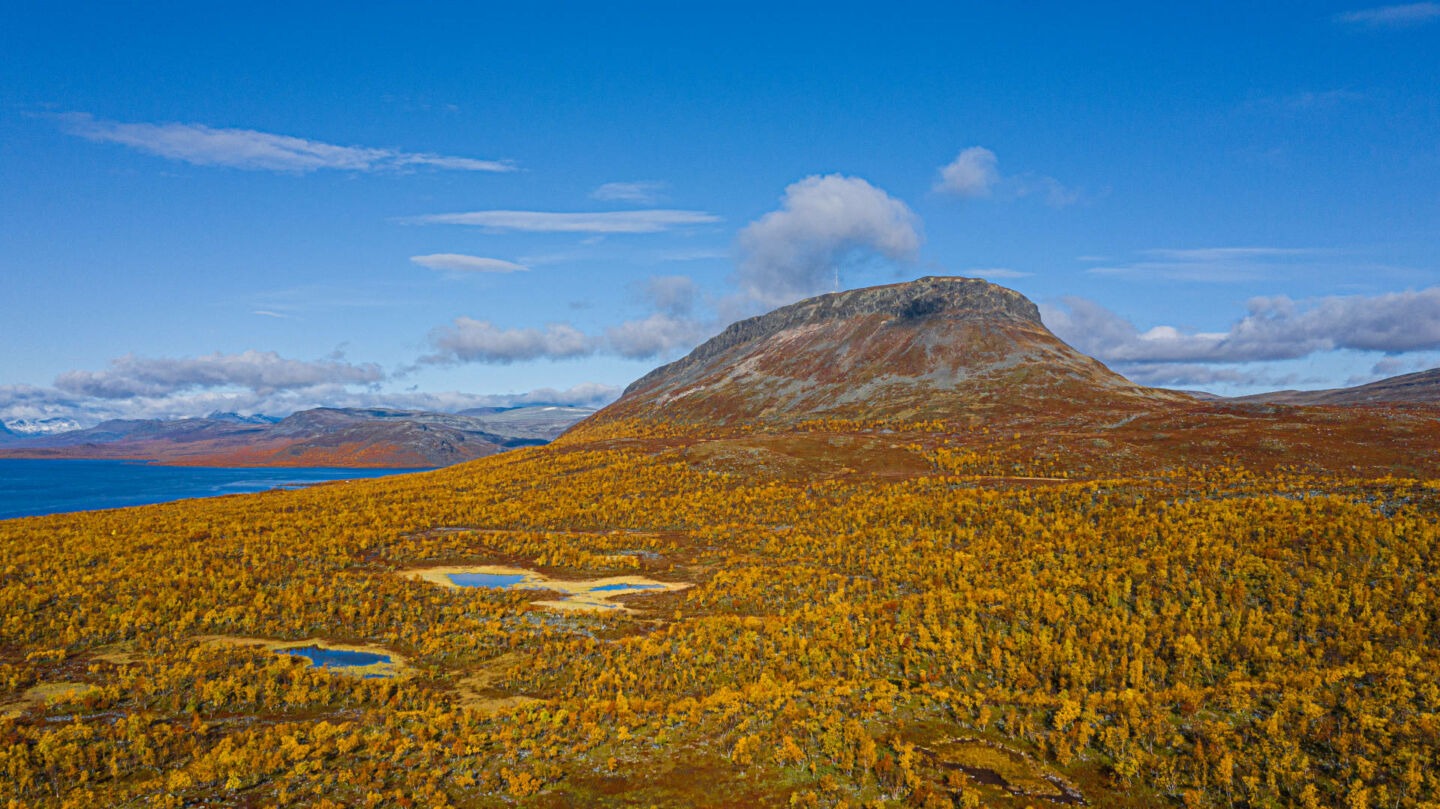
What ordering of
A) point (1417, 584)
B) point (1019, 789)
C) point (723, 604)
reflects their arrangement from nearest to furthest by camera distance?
point (1019, 789)
point (1417, 584)
point (723, 604)

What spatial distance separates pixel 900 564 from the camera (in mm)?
67688

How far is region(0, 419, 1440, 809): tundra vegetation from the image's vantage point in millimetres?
30062

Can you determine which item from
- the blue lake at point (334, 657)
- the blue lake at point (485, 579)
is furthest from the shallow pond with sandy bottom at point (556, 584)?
the blue lake at point (334, 657)

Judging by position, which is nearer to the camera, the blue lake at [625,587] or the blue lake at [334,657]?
the blue lake at [334,657]

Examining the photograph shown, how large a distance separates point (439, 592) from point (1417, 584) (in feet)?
257

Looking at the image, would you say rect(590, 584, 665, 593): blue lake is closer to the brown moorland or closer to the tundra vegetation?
the brown moorland

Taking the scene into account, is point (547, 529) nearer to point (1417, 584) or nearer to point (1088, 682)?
point (1088, 682)

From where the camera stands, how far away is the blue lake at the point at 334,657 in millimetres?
48844

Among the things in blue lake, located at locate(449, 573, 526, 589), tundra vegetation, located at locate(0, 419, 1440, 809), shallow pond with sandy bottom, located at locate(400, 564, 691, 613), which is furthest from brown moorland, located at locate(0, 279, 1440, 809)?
blue lake, located at locate(449, 573, 526, 589)

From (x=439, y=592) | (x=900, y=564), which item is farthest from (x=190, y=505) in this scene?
(x=900, y=564)

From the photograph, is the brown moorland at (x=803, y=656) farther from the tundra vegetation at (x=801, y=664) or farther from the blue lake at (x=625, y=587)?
the blue lake at (x=625, y=587)

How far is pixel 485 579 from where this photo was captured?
74.1m

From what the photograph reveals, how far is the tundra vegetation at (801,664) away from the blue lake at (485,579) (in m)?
3.55

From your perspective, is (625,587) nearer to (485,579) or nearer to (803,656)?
(485,579)
